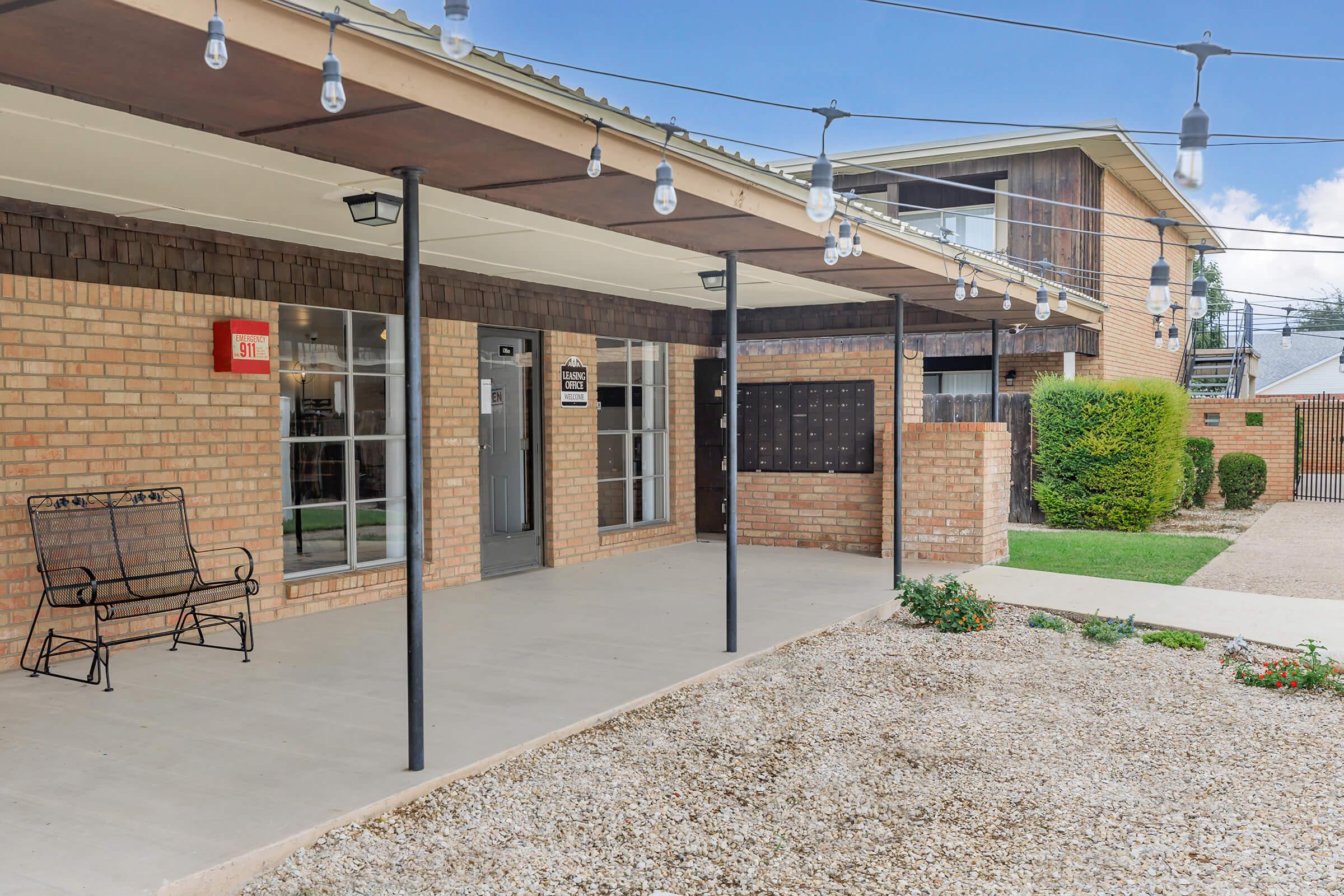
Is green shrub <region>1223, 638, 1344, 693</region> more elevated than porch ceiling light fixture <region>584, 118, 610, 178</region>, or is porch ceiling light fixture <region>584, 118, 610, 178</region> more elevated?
porch ceiling light fixture <region>584, 118, 610, 178</region>

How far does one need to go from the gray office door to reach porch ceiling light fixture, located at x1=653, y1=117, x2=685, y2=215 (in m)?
4.64

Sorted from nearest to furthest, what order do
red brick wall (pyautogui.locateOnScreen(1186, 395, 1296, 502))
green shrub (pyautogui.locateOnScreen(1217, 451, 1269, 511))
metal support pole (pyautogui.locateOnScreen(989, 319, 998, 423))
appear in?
metal support pole (pyautogui.locateOnScreen(989, 319, 998, 423)) → green shrub (pyautogui.locateOnScreen(1217, 451, 1269, 511)) → red brick wall (pyautogui.locateOnScreen(1186, 395, 1296, 502))

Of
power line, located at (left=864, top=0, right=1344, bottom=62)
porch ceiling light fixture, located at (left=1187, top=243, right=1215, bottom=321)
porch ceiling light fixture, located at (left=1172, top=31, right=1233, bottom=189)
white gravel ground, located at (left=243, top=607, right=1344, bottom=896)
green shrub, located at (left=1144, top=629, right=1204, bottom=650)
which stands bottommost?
white gravel ground, located at (left=243, top=607, right=1344, bottom=896)

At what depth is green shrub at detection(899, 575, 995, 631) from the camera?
7.31m

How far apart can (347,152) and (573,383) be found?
591 centimetres

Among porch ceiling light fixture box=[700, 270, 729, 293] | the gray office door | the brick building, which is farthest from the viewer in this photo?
the gray office door

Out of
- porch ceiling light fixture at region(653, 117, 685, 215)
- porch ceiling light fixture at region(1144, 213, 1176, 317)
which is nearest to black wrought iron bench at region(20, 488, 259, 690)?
porch ceiling light fixture at region(653, 117, 685, 215)

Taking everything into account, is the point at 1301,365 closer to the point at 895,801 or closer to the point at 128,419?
the point at 895,801

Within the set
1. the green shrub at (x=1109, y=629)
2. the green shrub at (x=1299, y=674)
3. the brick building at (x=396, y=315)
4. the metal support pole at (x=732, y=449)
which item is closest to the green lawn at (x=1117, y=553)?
the brick building at (x=396, y=315)

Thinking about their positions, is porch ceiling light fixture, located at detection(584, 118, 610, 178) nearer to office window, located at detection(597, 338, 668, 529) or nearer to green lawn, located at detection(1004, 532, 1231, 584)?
office window, located at detection(597, 338, 668, 529)

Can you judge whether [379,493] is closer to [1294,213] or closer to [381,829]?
[381,829]

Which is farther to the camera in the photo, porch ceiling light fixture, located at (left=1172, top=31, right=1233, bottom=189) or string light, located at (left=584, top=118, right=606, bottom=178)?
string light, located at (left=584, top=118, right=606, bottom=178)

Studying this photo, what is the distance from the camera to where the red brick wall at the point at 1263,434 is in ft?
60.0

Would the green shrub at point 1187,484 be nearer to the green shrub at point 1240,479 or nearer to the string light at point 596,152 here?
the green shrub at point 1240,479
